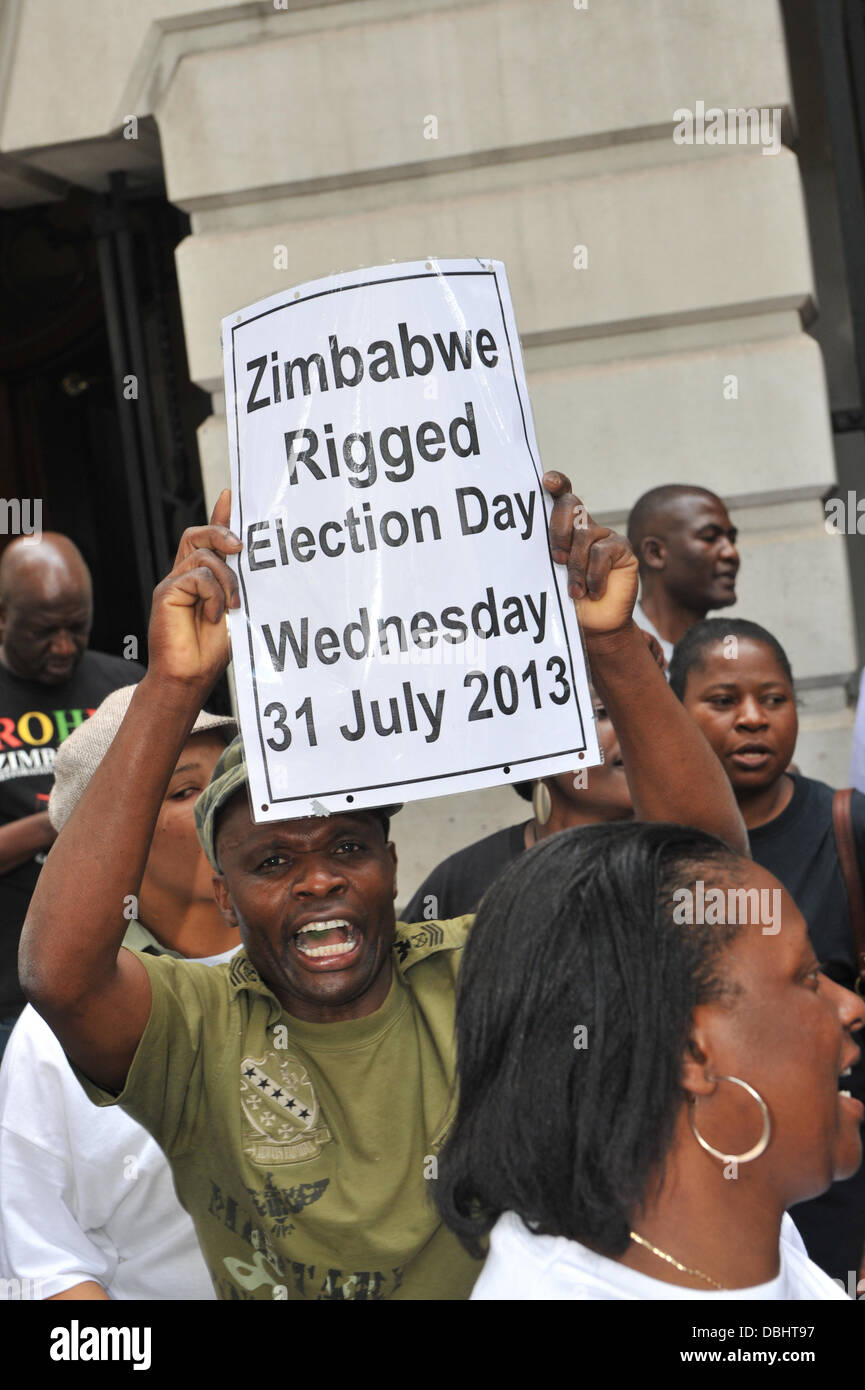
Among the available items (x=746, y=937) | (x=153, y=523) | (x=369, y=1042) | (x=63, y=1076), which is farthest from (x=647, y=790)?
(x=153, y=523)

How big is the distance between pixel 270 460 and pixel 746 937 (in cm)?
103

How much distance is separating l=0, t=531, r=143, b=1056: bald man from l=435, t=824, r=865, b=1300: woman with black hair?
2.90 metres

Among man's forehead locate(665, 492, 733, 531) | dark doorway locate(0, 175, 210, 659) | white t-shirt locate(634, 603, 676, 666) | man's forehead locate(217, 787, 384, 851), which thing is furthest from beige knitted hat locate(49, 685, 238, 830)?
dark doorway locate(0, 175, 210, 659)

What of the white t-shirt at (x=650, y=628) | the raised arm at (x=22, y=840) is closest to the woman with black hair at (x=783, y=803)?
the white t-shirt at (x=650, y=628)

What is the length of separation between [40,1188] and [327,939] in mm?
660

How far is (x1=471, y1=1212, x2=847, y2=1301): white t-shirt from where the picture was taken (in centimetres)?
173

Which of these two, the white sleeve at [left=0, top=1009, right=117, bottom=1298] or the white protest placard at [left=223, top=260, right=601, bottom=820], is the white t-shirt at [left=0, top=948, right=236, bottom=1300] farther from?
the white protest placard at [left=223, top=260, right=601, bottom=820]

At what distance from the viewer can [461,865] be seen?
3.55m

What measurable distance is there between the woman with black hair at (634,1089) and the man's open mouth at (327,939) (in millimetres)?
552

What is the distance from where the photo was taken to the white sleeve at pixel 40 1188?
254cm

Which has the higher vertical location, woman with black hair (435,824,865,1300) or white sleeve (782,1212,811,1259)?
woman with black hair (435,824,865,1300)

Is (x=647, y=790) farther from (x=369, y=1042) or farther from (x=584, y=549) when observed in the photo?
(x=369, y=1042)

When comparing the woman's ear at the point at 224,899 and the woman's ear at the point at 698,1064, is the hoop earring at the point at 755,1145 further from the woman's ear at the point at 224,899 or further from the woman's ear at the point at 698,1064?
the woman's ear at the point at 224,899

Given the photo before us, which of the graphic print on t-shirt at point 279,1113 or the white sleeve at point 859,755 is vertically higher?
the white sleeve at point 859,755
